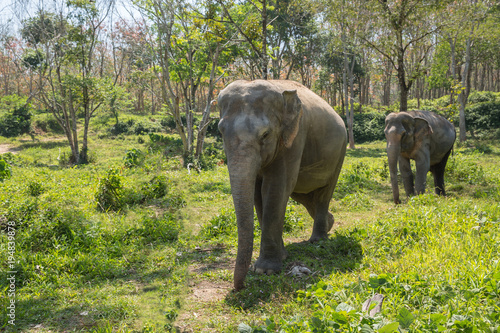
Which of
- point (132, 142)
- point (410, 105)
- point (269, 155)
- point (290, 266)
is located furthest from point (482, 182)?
point (410, 105)

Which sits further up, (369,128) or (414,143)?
(369,128)

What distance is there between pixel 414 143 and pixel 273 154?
6.20 metres

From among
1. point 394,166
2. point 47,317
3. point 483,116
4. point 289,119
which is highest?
point 483,116

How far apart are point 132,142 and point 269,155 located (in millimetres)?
23215

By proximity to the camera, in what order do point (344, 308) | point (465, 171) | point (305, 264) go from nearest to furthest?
1. point (344, 308)
2. point (305, 264)
3. point (465, 171)

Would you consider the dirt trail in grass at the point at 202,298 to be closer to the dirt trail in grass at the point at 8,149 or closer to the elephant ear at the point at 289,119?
the elephant ear at the point at 289,119

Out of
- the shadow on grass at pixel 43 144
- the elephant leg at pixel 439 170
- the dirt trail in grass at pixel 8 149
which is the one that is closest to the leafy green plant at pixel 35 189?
the elephant leg at pixel 439 170

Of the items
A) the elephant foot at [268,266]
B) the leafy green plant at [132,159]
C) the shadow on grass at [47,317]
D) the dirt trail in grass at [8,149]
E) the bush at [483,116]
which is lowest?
the shadow on grass at [47,317]

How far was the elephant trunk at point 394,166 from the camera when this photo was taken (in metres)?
8.30

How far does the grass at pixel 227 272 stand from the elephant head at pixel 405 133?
1594mm

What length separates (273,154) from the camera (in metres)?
4.18

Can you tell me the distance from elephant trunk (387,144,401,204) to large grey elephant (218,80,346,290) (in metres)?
2.73

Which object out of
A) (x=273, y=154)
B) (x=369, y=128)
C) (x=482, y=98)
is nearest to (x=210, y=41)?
(x=273, y=154)

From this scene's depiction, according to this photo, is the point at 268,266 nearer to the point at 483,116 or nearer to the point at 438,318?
the point at 438,318
